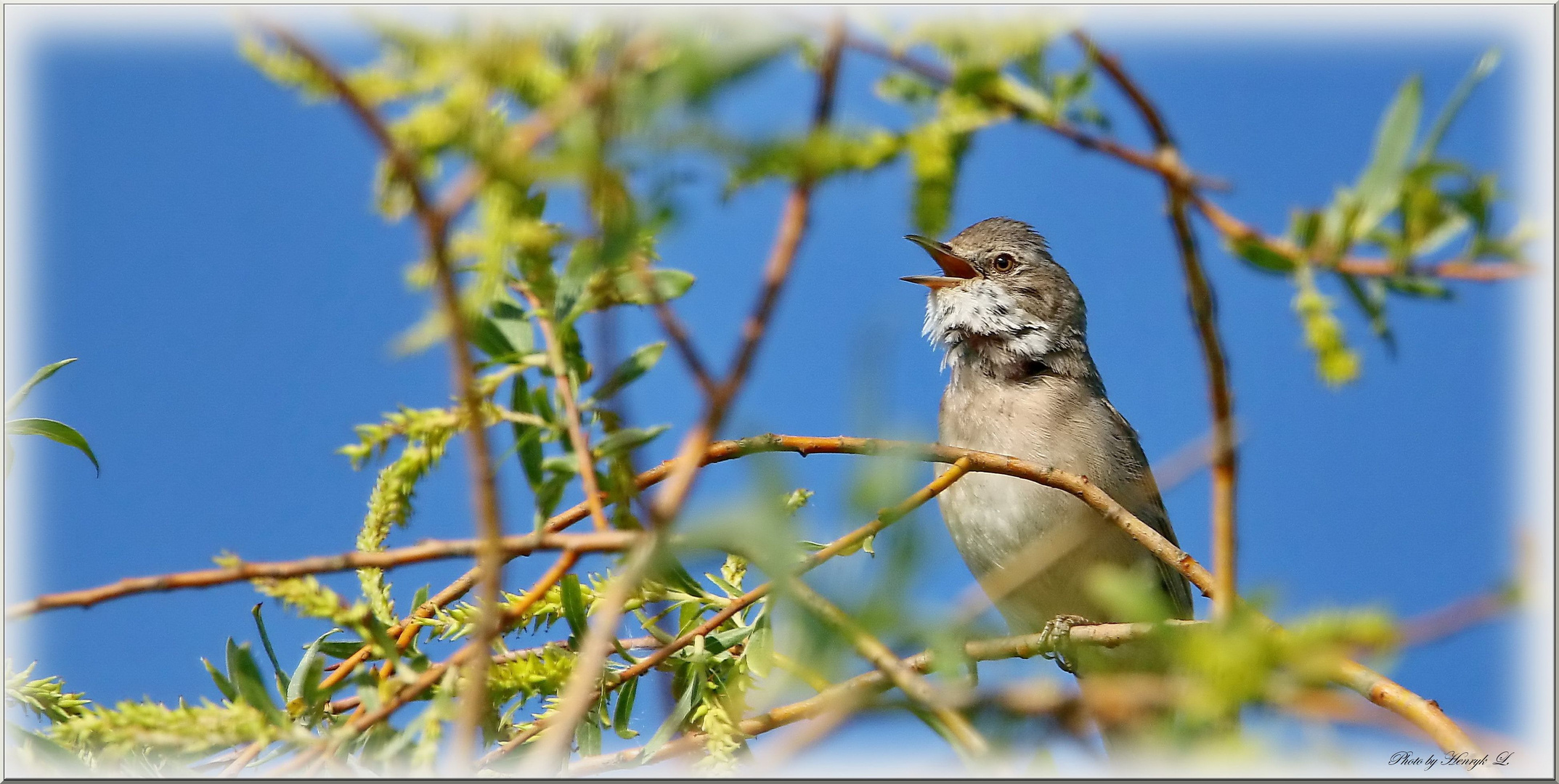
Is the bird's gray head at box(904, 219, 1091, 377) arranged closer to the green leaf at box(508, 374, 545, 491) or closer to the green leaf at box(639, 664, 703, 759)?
the green leaf at box(639, 664, 703, 759)

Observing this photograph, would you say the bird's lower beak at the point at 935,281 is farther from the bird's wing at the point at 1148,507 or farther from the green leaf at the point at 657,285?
the green leaf at the point at 657,285

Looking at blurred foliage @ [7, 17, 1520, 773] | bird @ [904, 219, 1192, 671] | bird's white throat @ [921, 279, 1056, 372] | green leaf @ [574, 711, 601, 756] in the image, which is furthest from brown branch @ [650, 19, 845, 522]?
bird's white throat @ [921, 279, 1056, 372]

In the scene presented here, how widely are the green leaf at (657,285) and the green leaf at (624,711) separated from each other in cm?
125

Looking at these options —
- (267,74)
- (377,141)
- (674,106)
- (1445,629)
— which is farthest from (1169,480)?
(267,74)

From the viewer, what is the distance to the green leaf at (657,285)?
199 cm

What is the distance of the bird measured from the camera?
244 inches

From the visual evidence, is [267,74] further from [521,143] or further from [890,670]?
[890,670]

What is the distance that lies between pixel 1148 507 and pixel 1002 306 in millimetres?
1416

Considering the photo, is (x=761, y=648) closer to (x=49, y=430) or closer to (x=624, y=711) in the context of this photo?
(x=624, y=711)

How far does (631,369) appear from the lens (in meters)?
2.02

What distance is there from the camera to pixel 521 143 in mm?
1227

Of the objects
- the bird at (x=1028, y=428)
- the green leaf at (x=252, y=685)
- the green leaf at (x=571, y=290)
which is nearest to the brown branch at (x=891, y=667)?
the green leaf at (x=571, y=290)

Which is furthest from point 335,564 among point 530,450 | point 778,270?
point 778,270

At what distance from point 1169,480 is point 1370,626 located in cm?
63
